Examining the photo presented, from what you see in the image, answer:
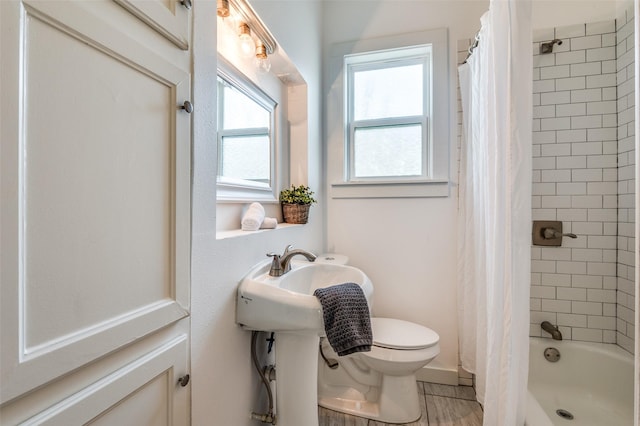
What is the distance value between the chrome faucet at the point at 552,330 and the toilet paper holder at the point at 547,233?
0.48 meters

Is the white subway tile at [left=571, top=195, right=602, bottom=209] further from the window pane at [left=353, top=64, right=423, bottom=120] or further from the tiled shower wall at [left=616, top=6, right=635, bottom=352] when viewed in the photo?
the window pane at [left=353, top=64, right=423, bottom=120]

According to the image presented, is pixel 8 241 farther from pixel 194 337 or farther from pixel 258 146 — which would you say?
pixel 258 146

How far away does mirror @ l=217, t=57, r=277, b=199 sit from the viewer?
3.96 feet

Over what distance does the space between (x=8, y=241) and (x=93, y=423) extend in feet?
1.19

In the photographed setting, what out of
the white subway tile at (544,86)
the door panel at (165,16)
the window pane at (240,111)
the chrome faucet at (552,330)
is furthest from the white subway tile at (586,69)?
the door panel at (165,16)

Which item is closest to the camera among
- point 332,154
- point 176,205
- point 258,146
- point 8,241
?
point 8,241

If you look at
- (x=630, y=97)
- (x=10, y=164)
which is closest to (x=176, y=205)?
(x=10, y=164)

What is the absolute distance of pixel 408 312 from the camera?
197cm

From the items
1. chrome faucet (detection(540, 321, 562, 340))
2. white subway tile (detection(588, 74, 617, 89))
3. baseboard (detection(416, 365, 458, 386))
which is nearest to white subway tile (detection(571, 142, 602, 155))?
white subway tile (detection(588, 74, 617, 89))

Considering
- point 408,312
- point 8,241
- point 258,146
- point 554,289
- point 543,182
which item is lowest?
point 408,312

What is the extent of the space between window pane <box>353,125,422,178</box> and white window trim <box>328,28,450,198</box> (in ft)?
0.28

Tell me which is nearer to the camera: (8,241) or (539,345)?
(8,241)

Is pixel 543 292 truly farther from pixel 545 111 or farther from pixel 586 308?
pixel 545 111

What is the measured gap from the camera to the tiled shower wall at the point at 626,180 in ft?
5.07
